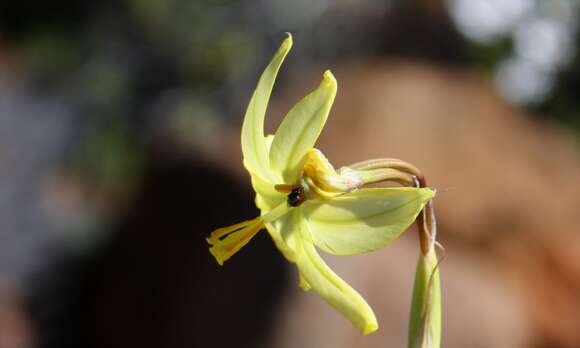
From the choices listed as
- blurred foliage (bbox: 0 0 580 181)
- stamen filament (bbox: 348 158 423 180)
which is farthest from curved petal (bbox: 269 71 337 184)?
blurred foliage (bbox: 0 0 580 181)

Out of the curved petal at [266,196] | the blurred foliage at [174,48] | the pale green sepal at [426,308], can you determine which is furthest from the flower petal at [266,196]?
the blurred foliage at [174,48]

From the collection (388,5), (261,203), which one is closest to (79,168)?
(388,5)

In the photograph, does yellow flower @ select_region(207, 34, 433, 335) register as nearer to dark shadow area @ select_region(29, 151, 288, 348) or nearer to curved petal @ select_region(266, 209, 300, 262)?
curved petal @ select_region(266, 209, 300, 262)

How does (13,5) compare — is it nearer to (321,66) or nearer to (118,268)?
(321,66)

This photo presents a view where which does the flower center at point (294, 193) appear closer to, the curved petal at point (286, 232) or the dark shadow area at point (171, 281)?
the curved petal at point (286, 232)

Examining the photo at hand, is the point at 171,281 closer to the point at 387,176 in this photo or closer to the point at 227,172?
the point at 227,172

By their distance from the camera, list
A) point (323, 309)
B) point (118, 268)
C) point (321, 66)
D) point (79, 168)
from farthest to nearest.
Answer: point (321, 66) < point (79, 168) < point (118, 268) < point (323, 309)

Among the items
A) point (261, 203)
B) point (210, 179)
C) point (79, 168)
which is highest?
point (261, 203)
